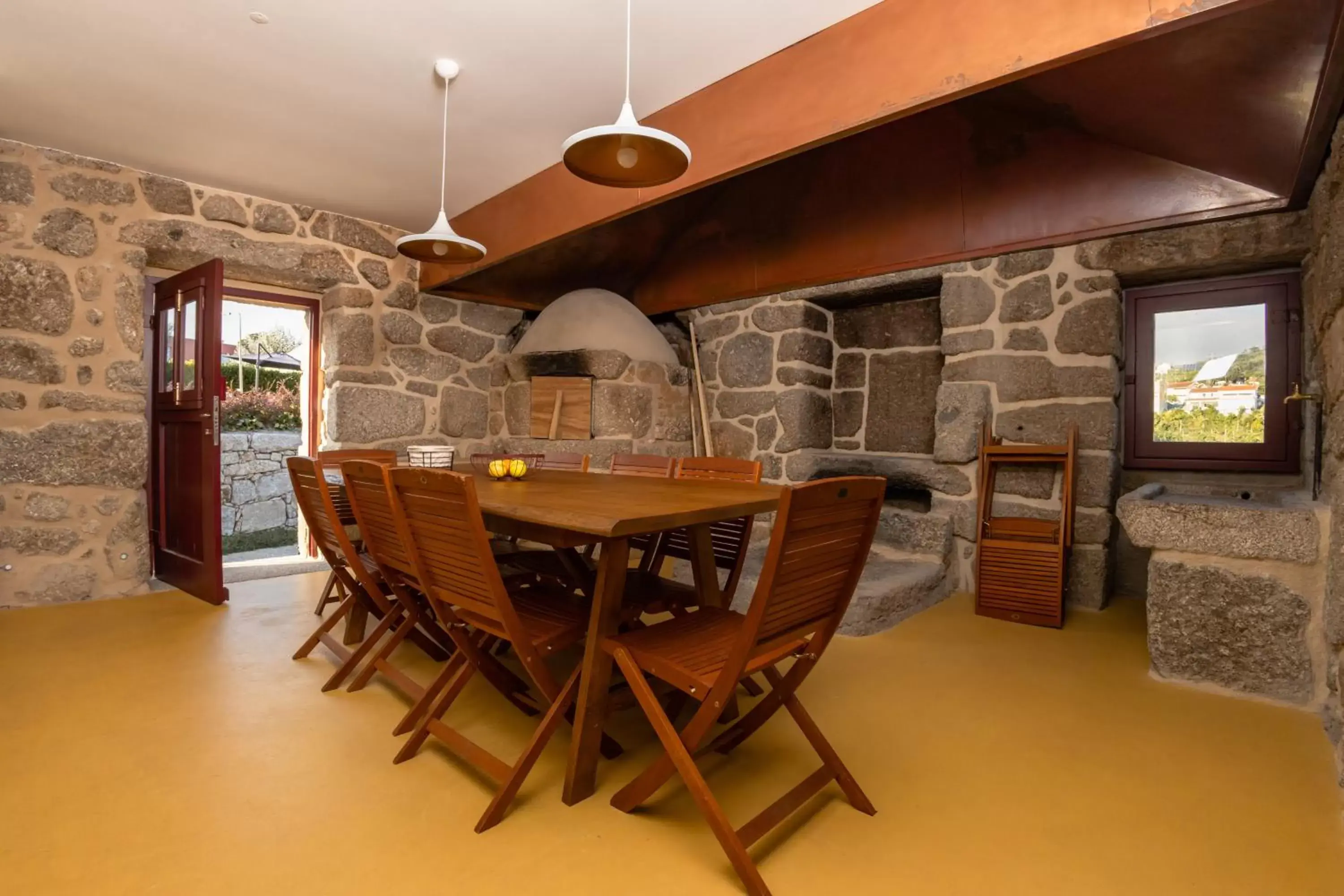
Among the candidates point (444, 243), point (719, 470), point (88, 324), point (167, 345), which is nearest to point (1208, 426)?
point (719, 470)

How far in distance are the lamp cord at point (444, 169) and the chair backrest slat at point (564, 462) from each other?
1399 millimetres

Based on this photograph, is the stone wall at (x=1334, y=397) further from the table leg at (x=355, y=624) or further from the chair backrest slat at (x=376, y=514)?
the table leg at (x=355, y=624)

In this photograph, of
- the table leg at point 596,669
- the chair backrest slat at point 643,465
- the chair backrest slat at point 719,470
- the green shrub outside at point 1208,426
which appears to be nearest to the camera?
the table leg at point 596,669

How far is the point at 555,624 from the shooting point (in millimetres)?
1689

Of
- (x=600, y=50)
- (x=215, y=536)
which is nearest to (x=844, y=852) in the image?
(x=600, y=50)

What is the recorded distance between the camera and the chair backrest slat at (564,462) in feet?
11.1

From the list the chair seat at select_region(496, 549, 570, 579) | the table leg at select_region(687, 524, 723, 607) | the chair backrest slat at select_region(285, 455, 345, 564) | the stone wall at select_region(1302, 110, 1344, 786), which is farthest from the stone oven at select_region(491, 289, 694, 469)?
the stone wall at select_region(1302, 110, 1344, 786)

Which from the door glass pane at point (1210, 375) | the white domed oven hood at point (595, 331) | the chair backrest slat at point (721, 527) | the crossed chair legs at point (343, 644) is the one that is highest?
the white domed oven hood at point (595, 331)

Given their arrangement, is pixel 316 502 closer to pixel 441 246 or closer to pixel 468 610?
pixel 468 610

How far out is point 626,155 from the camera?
6.10 feet

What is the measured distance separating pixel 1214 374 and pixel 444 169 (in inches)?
160

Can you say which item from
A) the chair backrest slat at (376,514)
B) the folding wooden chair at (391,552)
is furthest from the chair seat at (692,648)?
the chair backrest slat at (376,514)

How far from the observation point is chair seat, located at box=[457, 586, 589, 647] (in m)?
1.61

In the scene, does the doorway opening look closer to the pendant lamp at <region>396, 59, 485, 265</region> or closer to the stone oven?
the stone oven
